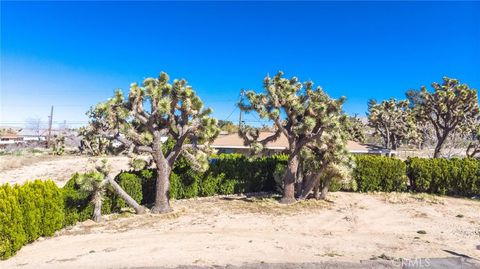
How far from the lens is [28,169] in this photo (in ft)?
83.6

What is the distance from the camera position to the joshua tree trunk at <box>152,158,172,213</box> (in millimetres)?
12344

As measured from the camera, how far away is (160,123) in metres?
13.1

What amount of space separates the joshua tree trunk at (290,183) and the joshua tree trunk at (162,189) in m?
4.68

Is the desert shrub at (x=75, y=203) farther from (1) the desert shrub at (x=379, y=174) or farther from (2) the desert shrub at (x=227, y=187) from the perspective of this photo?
(1) the desert shrub at (x=379, y=174)

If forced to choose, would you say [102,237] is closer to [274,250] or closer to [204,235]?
[204,235]

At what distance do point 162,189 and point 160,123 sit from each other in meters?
2.46

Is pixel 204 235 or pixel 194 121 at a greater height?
pixel 194 121

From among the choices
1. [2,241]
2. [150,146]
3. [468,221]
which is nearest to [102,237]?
[2,241]

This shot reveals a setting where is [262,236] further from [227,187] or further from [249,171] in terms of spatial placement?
[249,171]

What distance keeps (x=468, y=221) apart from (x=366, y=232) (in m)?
4.46

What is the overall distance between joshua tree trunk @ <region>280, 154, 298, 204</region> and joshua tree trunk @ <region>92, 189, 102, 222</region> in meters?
6.90

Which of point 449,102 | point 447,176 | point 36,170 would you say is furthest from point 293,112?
point 36,170

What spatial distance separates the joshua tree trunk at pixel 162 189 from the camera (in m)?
12.3

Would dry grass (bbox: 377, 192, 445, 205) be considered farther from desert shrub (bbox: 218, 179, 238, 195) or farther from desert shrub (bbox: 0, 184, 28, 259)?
desert shrub (bbox: 0, 184, 28, 259)
